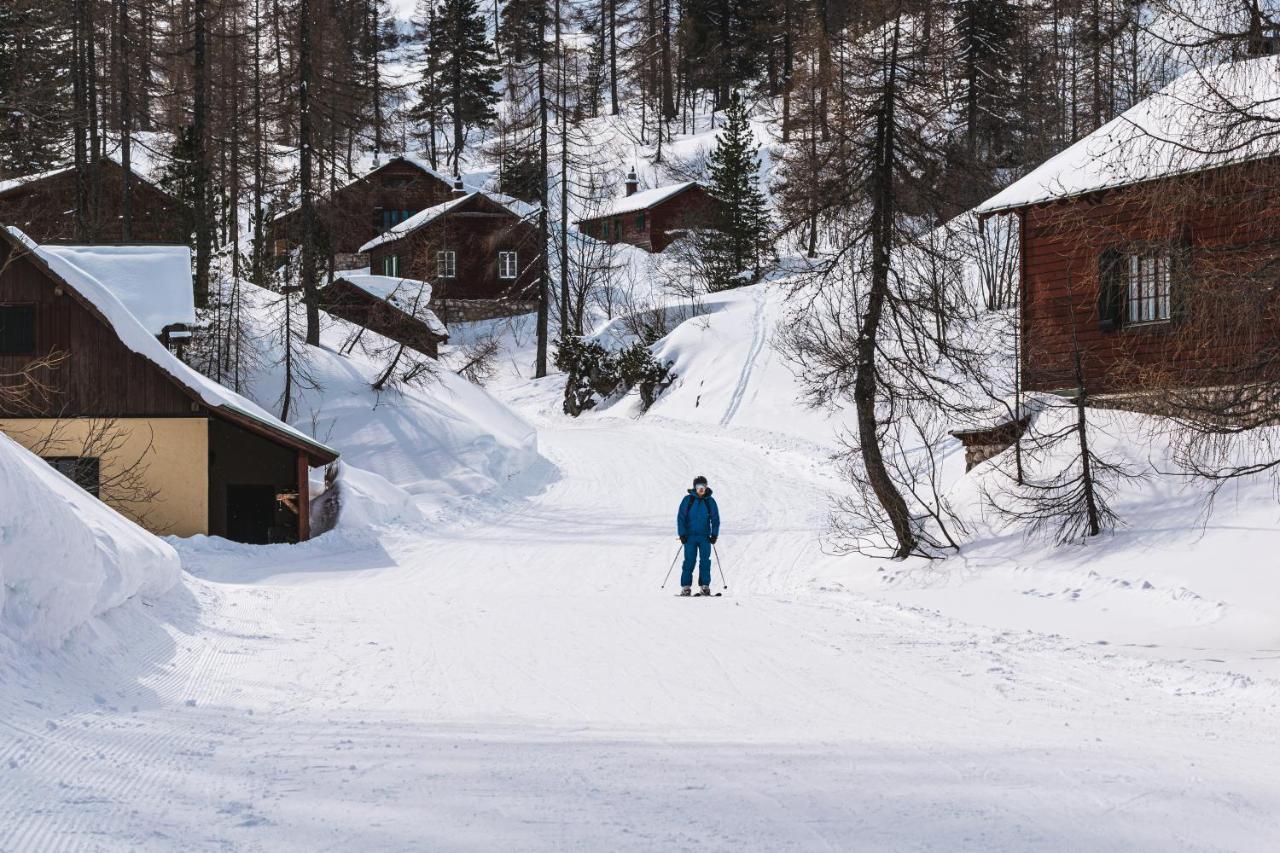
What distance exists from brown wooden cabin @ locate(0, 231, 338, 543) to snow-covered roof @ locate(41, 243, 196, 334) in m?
3.78

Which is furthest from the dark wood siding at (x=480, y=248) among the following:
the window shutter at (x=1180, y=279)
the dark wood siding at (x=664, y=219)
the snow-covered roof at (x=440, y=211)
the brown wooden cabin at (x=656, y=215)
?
the window shutter at (x=1180, y=279)

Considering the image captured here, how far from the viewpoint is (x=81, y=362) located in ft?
74.8

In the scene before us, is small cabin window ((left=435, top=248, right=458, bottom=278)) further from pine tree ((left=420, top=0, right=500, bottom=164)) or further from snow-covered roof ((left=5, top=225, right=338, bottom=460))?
snow-covered roof ((left=5, top=225, right=338, bottom=460))

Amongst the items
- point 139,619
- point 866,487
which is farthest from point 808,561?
point 139,619

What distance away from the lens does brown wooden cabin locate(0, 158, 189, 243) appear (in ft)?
118

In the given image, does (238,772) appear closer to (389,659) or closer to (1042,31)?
(389,659)

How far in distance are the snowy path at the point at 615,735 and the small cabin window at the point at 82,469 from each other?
33.0 ft

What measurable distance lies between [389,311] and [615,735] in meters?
34.0

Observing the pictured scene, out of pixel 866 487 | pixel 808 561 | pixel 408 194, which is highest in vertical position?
pixel 408 194

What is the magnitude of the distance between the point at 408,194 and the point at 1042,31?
37.0m

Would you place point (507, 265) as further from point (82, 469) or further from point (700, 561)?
point (700, 561)

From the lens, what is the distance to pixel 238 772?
5.95 metres

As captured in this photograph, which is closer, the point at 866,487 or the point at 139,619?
the point at 139,619

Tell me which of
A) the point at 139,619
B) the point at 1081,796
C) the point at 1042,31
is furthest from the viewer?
the point at 1042,31
